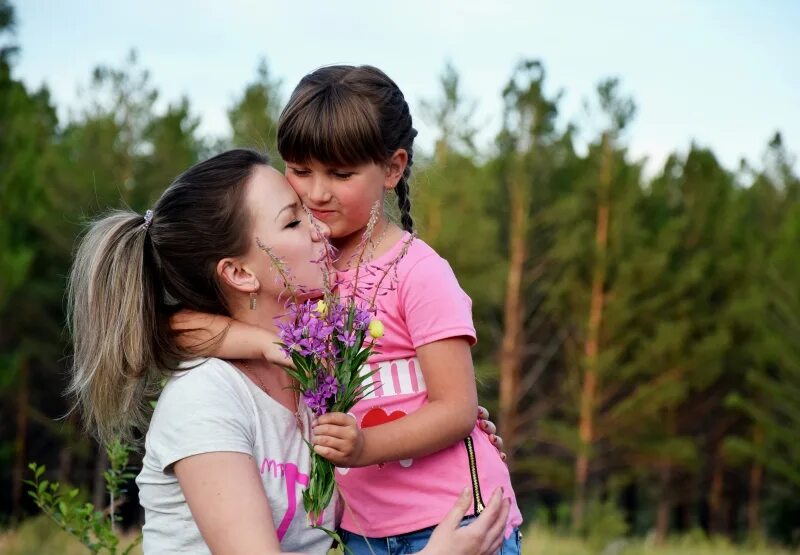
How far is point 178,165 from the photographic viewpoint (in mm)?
25188

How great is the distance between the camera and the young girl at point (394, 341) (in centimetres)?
299

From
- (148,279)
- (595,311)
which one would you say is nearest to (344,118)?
(148,279)

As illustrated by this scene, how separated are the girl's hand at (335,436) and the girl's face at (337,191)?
0.91 m

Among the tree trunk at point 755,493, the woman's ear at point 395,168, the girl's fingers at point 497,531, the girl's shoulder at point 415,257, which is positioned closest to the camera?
the girl's fingers at point 497,531

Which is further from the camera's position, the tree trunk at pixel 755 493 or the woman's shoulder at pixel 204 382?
the tree trunk at pixel 755 493

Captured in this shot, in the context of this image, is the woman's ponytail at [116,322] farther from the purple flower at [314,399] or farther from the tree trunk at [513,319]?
the tree trunk at [513,319]

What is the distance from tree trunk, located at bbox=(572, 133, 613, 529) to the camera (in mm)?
26688

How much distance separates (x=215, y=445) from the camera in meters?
2.33

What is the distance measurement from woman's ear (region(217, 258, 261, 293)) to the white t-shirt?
0.86 feet

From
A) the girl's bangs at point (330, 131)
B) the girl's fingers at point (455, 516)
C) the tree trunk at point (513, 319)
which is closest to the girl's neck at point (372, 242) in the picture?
the girl's bangs at point (330, 131)

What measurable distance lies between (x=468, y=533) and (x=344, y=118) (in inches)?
Answer: 52.9

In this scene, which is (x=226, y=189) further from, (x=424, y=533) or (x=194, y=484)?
(x=424, y=533)

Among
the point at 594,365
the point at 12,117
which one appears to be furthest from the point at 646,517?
the point at 12,117

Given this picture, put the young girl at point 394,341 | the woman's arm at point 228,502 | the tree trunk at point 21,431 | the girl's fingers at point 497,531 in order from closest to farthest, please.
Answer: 1. the woman's arm at point 228,502
2. the girl's fingers at point 497,531
3. the young girl at point 394,341
4. the tree trunk at point 21,431
